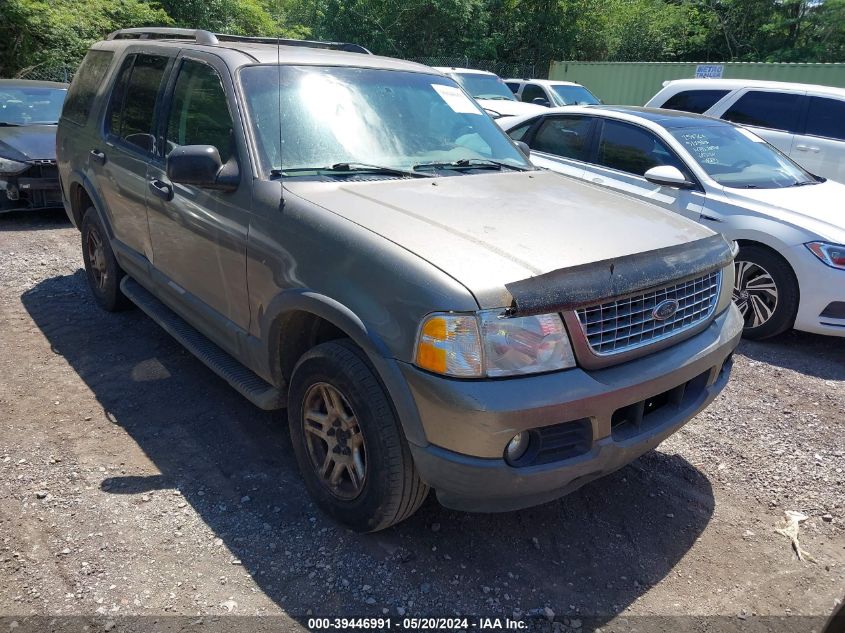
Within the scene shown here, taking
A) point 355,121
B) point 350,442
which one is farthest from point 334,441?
point 355,121

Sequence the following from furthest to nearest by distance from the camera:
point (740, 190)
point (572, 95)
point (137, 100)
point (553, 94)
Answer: point (572, 95) < point (553, 94) < point (740, 190) < point (137, 100)

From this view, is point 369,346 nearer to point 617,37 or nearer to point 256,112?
point 256,112

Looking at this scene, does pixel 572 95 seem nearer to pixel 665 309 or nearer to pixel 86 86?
pixel 86 86

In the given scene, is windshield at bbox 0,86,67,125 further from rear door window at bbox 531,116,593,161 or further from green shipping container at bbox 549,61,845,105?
green shipping container at bbox 549,61,845,105

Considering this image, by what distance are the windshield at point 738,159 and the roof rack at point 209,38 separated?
10.3 feet

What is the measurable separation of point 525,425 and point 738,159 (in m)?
4.79

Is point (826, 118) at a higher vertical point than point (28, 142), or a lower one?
higher

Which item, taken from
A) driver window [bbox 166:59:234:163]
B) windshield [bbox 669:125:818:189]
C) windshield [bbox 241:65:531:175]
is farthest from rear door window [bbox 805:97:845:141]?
driver window [bbox 166:59:234:163]

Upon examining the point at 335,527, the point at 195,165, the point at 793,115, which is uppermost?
the point at 793,115

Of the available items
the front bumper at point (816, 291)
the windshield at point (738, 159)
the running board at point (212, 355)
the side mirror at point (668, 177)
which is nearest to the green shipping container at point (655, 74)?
the windshield at point (738, 159)

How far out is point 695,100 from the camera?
350 inches

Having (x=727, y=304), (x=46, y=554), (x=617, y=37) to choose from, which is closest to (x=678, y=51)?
(x=617, y=37)

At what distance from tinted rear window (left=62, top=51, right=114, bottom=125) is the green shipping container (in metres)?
14.4

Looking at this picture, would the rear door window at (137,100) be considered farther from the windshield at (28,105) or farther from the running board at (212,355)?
the windshield at (28,105)
